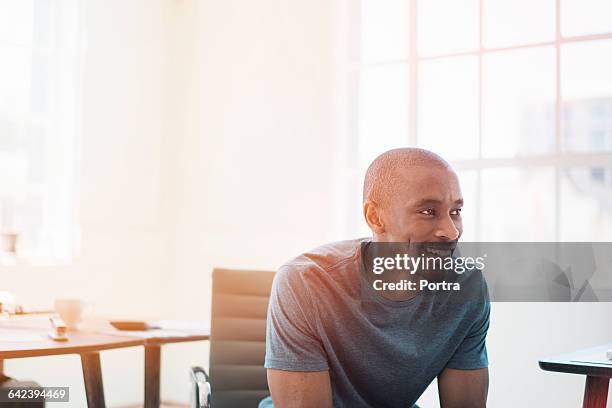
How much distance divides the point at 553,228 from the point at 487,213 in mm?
337

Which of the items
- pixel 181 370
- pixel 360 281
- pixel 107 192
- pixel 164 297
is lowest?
pixel 181 370

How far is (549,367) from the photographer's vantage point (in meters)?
1.85

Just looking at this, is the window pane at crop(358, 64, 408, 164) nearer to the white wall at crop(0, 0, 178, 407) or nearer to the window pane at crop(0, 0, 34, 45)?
the white wall at crop(0, 0, 178, 407)

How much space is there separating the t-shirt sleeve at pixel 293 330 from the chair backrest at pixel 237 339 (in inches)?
40.0

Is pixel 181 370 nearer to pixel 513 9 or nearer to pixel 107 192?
pixel 107 192

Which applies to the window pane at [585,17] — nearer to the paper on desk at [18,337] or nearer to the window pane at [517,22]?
the window pane at [517,22]

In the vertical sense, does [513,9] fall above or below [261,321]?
above

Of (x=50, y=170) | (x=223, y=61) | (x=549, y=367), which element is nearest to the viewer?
(x=549, y=367)

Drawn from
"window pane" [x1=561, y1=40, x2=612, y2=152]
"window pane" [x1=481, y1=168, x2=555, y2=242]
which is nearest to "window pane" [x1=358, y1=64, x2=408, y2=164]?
"window pane" [x1=481, y1=168, x2=555, y2=242]

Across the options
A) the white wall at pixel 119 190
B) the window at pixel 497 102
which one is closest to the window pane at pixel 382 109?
the window at pixel 497 102

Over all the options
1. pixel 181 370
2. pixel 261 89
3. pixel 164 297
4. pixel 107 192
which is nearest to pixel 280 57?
pixel 261 89

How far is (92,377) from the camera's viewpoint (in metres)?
2.42

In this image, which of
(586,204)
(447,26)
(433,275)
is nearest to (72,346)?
(433,275)

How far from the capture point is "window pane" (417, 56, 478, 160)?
379cm
